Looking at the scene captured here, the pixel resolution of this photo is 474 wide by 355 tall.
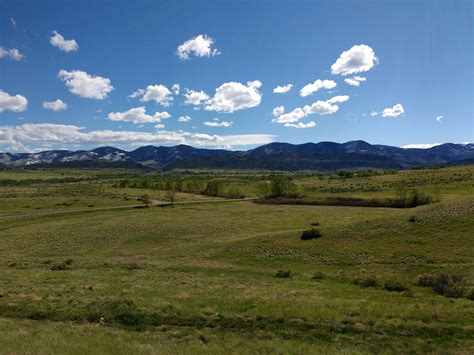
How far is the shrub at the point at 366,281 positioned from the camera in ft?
73.5

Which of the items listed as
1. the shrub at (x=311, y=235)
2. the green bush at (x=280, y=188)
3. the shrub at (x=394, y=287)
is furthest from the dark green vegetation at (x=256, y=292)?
the green bush at (x=280, y=188)

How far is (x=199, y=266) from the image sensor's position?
30812 mm

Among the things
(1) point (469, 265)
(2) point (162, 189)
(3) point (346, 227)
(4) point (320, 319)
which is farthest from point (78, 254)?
(2) point (162, 189)

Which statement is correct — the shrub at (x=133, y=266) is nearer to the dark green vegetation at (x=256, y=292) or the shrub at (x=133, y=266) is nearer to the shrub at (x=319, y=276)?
the dark green vegetation at (x=256, y=292)

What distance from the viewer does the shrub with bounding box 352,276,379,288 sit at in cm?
2241

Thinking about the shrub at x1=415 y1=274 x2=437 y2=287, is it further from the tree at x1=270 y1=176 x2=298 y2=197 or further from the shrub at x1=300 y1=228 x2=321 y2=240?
the tree at x1=270 y1=176 x2=298 y2=197

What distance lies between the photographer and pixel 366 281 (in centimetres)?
2278

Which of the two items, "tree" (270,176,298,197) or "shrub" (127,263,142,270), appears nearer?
"shrub" (127,263,142,270)

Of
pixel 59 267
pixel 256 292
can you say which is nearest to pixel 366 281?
pixel 256 292

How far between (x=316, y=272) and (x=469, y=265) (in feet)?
33.2

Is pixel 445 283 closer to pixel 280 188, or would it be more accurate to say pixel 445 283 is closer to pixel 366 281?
pixel 366 281

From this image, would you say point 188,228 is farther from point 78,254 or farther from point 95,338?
point 95,338

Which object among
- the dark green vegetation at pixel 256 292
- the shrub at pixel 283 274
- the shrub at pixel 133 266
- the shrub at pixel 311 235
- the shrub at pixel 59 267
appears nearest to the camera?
the dark green vegetation at pixel 256 292

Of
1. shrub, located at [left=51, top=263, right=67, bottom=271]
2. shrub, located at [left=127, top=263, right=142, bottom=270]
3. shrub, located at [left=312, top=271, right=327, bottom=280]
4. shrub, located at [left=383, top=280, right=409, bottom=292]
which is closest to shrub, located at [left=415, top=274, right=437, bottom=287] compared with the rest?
shrub, located at [left=383, top=280, right=409, bottom=292]
